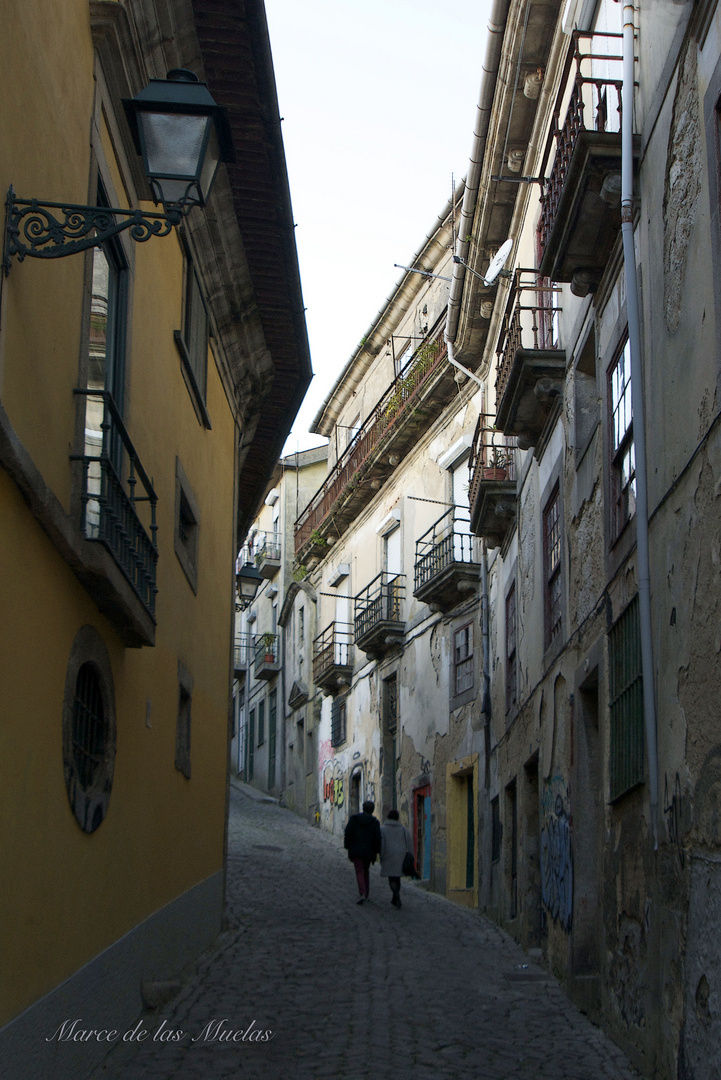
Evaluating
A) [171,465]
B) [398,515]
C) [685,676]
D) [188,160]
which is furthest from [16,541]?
[398,515]

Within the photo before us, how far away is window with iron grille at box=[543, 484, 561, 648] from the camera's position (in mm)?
11367

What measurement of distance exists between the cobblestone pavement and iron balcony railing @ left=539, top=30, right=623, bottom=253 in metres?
5.72

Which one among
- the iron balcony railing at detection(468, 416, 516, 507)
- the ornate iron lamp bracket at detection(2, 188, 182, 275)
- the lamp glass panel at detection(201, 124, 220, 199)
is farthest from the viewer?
the iron balcony railing at detection(468, 416, 516, 507)

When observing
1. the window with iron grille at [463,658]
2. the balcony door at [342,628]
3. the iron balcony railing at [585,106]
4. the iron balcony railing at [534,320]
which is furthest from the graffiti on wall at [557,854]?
the balcony door at [342,628]

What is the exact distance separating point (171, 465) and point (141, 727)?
2.39 m

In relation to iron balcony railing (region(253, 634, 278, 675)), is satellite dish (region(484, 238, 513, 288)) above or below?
above

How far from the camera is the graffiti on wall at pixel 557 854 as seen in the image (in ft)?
32.3

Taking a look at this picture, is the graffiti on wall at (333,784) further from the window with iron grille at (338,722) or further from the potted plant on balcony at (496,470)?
the potted plant on balcony at (496,470)

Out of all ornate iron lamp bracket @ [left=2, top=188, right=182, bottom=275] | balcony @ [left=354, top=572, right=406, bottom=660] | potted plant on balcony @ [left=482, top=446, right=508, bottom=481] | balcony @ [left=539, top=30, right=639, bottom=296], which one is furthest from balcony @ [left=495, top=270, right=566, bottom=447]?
balcony @ [left=354, top=572, right=406, bottom=660]

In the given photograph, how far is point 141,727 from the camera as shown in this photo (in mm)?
8633

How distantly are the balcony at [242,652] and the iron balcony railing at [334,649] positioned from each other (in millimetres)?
13462

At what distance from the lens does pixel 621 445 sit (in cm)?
849

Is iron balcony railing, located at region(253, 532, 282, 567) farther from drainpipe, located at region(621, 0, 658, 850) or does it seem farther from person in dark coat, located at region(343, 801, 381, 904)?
drainpipe, located at region(621, 0, 658, 850)

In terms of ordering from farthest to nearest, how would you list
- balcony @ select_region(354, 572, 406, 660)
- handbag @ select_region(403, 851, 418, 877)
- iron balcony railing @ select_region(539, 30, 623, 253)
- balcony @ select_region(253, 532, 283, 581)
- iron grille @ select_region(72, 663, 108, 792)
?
balcony @ select_region(253, 532, 283, 581), balcony @ select_region(354, 572, 406, 660), handbag @ select_region(403, 851, 418, 877), iron balcony railing @ select_region(539, 30, 623, 253), iron grille @ select_region(72, 663, 108, 792)
